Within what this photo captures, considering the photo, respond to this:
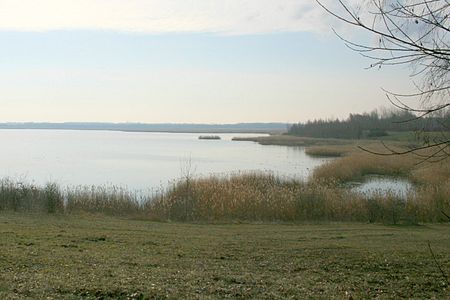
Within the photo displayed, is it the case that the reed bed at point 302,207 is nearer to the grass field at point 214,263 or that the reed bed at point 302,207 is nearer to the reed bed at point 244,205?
the reed bed at point 244,205

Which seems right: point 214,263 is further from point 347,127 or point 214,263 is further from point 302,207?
point 347,127

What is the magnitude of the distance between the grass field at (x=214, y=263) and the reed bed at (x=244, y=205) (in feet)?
13.1

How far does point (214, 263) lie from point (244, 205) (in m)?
9.74

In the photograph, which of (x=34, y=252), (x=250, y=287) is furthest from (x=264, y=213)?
(x=250, y=287)

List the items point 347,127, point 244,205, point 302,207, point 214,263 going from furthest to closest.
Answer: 1. point 347,127
2. point 244,205
3. point 302,207
4. point 214,263

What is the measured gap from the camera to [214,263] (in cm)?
841

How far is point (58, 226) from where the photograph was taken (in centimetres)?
1334

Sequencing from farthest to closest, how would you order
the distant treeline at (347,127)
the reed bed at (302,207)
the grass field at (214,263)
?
the distant treeline at (347,127)
the reed bed at (302,207)
the grass field at (214,263)

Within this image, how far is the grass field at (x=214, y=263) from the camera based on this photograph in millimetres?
6309

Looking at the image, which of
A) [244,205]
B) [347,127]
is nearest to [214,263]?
[244,205]

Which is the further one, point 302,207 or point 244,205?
point 244,205

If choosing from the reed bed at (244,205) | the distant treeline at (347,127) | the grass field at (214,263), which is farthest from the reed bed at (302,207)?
the distant treeline at (347,127)

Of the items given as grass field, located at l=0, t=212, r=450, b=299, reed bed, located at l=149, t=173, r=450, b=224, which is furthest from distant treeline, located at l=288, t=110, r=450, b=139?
grass field, located at l=0, t=212, r=450, b=299

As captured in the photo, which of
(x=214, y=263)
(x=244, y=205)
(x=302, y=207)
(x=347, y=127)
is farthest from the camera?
(x=347, y=127)
